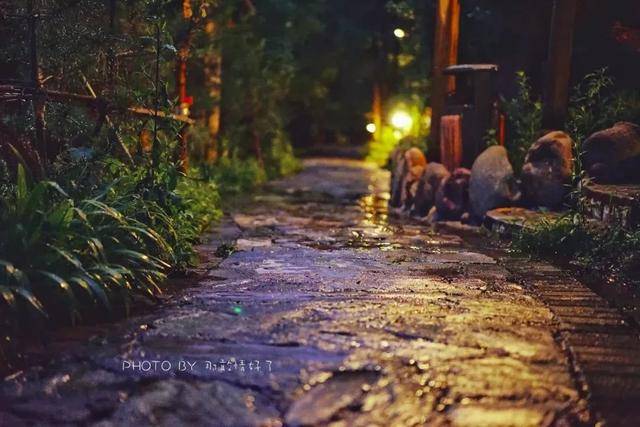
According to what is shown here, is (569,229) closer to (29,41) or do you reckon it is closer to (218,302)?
(218,302)

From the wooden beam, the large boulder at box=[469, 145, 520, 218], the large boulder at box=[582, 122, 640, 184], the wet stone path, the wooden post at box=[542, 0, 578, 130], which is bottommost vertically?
the wet stone path

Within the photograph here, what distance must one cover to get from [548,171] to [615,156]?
102 cm

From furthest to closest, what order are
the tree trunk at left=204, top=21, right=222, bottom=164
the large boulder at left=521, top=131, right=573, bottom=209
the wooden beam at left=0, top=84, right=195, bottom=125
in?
the tree trunk at left=204, top=21, right=222, bottom=164
the large boulder at left=521, top=131, right=573, bottom=209
the wooden beam at left=0, top=84, right=195, bottom=125

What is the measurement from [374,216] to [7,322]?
27.6 ft

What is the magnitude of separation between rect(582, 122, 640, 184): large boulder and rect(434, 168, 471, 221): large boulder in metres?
2.30

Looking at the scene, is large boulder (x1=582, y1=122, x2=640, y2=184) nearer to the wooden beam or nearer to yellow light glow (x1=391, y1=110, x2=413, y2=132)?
the wooden beam

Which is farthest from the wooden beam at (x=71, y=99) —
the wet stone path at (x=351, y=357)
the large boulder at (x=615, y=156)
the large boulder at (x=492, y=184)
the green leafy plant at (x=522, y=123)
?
the green leafy plant at (x=522, y=123)

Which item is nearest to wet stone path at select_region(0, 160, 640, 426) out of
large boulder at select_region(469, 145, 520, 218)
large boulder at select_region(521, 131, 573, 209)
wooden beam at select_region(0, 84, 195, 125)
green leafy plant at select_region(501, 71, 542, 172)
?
wooden beam at select_region(0, 84, 195, 125)

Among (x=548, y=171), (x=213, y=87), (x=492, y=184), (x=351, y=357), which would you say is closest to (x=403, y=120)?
(x=213, y=87)

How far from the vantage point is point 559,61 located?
34.7 ft

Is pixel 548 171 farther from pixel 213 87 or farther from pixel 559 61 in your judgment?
pixel 213 87

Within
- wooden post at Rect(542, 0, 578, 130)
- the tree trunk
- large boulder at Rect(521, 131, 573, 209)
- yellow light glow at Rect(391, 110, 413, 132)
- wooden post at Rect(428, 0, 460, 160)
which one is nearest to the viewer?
large boulder at Rect(521, 131, 573, 209)

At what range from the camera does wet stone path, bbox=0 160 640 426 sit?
315 centimetres

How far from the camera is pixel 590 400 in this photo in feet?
10.8
